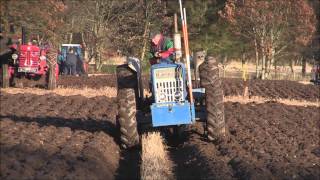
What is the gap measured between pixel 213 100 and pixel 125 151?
1.72 meters

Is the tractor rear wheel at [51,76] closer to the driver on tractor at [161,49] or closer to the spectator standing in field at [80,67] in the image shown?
the spectator standing in field at [80,67]

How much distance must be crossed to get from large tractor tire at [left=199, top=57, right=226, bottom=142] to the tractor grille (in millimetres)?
450

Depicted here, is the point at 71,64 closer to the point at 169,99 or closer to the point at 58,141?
the point at 169,99

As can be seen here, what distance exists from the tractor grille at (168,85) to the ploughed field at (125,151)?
0.90 meters

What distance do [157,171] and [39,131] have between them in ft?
8.91

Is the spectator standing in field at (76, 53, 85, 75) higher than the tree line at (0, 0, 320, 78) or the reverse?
the reverse

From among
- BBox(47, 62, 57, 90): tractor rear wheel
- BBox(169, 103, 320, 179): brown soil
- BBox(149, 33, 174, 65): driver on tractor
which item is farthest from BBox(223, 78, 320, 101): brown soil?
BBox(149, 33, 174, 65): driver on tractor

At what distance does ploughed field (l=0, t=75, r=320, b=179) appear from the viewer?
773 cm

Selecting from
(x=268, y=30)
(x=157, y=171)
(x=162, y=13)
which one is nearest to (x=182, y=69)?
(x=157, y=171)

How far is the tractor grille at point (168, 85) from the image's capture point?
1023 cm

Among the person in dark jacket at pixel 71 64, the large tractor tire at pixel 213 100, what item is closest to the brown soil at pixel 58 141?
the large tractor tire at pixel 213 100

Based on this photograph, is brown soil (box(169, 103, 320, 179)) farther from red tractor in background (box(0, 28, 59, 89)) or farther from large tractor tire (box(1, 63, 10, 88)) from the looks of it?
large tractor tire (box(1, 63, 10, 88))

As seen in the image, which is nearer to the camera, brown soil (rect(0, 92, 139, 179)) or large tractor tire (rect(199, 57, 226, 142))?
brown soil (rect(0, 92, 139, 179))

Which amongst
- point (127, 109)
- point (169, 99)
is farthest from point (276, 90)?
point (127, 109)
